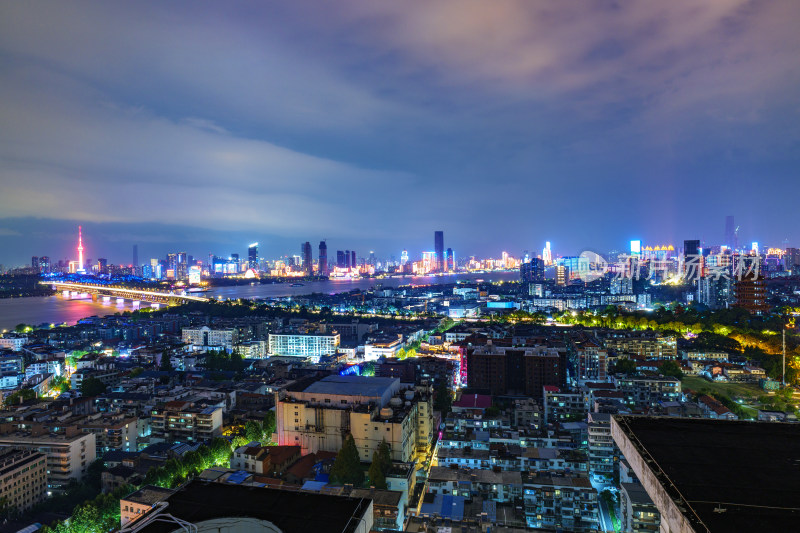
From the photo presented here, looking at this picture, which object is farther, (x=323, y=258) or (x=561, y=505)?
(x=323, y=258)

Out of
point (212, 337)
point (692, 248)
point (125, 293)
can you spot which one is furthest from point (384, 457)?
point (125, 293)

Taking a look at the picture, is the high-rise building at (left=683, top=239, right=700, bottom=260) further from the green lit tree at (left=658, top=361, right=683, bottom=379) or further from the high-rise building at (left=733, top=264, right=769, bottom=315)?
the green lit tree at (left=658, top=361, right=683, bottom=379)

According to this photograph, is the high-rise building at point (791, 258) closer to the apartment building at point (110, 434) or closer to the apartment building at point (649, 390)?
the apartment building at point (649, 390)

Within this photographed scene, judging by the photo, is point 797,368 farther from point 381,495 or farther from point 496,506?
point 381,495

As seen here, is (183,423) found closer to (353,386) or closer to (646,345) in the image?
(353,386)

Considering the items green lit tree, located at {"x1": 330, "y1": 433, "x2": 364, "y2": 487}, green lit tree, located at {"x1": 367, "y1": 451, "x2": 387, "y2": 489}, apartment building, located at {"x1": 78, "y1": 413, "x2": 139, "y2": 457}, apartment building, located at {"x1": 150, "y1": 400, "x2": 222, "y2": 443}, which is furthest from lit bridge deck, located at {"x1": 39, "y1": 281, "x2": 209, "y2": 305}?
green lit tree, located at {"x1": 367, "y1": 451, "x2": 387, "y2": 489}

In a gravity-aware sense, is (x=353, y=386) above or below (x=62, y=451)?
above
